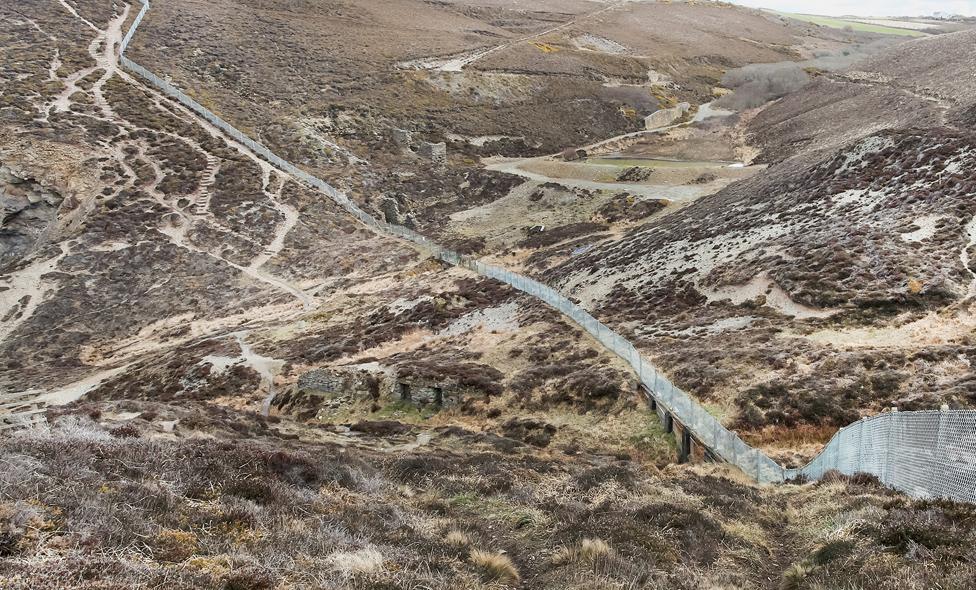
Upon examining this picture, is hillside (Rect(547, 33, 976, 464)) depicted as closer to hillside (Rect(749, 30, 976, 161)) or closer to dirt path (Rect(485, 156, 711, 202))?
dirt path (Rect(485, 156, 711, 202))

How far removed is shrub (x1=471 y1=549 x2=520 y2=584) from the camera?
307 inches

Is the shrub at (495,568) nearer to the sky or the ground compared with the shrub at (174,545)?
nearer to the ground

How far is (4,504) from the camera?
22.0ft

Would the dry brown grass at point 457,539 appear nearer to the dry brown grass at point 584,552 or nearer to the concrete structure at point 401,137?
the dry brown grass at point 584,552

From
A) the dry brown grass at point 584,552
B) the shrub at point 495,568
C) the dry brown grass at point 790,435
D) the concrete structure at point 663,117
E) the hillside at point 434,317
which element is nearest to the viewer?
the shrub at point 495,568

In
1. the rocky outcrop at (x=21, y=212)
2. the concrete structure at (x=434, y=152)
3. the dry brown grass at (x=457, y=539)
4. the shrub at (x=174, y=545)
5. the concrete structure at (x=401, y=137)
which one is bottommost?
the rocky outcrop at (x=21, y=212)

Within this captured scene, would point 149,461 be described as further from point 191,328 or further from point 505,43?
point 505,43

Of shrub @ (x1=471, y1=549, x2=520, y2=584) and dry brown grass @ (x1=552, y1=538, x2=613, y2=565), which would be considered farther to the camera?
dry brown grass @ (x1=552, y1=538, x2=613, y2=565)

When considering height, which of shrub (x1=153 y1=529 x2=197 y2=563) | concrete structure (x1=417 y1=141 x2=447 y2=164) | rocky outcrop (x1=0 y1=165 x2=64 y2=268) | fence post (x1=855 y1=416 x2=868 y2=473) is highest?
shrub (x1=153 y1=529 x2=197 y2=563)

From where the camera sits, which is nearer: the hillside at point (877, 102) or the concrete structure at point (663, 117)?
the hillside at point (877, 102)

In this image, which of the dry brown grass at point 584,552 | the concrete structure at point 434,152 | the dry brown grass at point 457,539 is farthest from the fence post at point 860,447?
the concrete structure at point 434,152

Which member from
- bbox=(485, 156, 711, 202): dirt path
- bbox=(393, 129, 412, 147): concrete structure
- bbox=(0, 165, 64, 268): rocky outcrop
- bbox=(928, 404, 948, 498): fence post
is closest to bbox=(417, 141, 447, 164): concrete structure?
bbox=(393, 129, 412, 147): concrete structure

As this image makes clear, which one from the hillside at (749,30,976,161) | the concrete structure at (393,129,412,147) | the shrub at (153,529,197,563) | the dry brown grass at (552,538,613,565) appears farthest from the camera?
the concrete structure at (393,129,412,147)

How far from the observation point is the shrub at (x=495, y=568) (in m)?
7.80
